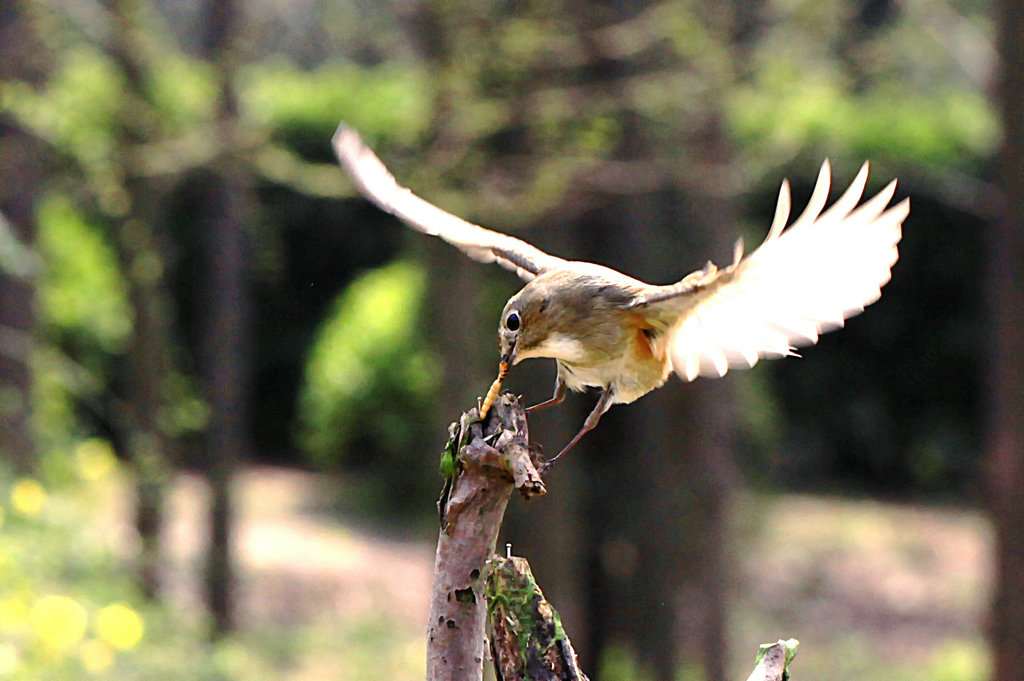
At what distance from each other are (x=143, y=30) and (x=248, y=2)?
1.02m

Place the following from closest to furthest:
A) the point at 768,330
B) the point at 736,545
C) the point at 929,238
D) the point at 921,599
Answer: the point at 768,330 < the point at 736,545 < the point at 921,599 < the point at 929,238

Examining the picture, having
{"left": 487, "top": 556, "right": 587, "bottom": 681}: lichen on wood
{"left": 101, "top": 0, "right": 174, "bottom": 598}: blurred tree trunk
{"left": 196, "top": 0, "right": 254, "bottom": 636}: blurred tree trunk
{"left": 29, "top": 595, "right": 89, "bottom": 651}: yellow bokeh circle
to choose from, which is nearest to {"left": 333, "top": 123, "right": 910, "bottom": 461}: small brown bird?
{"left": 487, "top": 556, "right": 587, "bottom": 681}: lichen on wood

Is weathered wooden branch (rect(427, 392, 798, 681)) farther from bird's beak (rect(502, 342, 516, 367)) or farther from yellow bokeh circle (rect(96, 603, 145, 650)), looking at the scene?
yellow bokeh circle (rect(96, 603, 145, 650))

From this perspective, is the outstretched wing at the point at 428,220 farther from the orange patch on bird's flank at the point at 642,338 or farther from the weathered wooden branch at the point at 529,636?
the weathered wooden branch at the point at 529,636

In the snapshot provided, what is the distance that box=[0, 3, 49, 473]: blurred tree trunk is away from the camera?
281 inches

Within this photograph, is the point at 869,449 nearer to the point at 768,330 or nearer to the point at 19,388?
the point at 19,388

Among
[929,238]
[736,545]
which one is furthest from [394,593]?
[929,238]

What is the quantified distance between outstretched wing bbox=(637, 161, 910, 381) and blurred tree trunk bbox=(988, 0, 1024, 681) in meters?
4.44

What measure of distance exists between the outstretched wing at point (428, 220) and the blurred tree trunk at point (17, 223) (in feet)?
15.3

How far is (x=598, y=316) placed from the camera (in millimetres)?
2291

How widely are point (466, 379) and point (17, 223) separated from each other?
337 centimetres

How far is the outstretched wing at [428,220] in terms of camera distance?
2721 mm

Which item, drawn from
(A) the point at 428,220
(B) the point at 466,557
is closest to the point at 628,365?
(B) the point at 466,557

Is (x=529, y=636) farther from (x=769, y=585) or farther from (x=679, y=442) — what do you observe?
(x=769, y=585)
